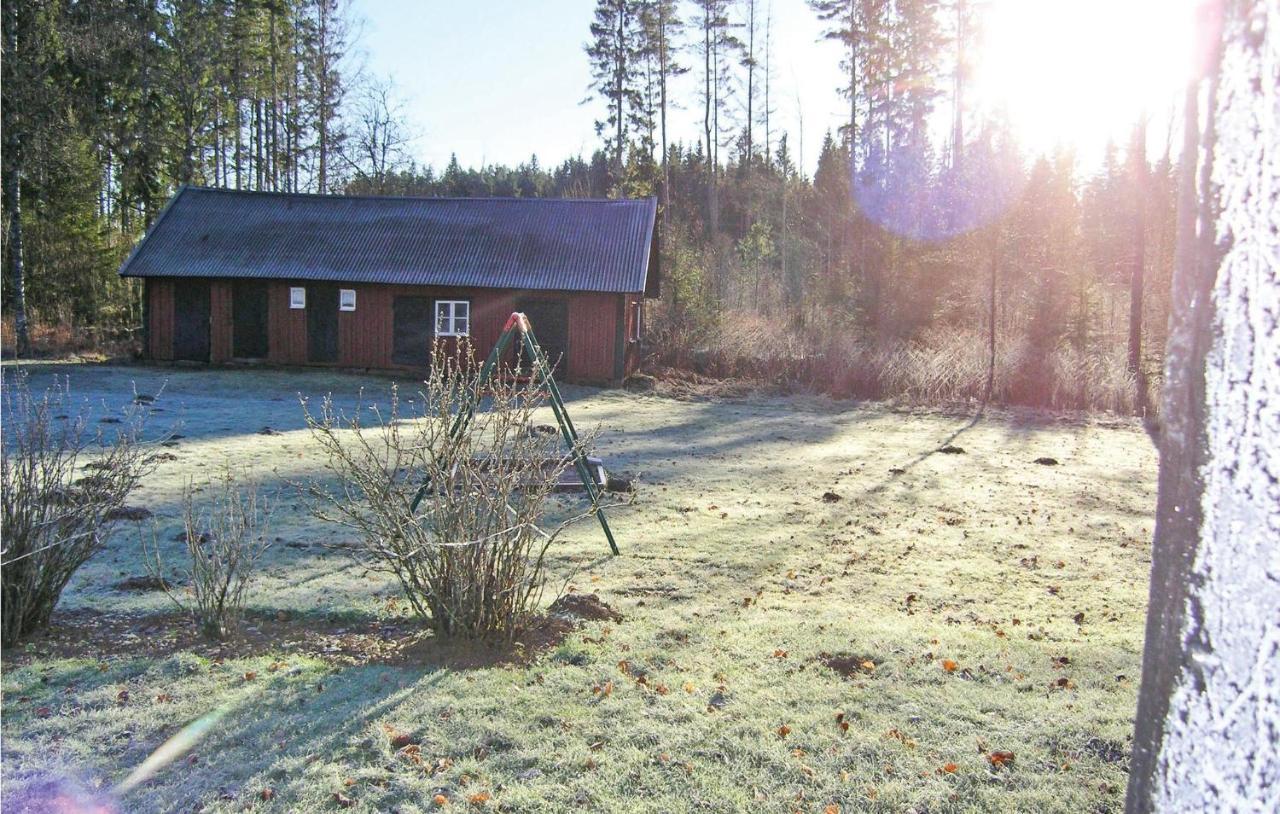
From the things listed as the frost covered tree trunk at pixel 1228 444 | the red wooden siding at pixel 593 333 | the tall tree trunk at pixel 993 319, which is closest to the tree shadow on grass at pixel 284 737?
the frost covered tree trunk at pixel 1228 444

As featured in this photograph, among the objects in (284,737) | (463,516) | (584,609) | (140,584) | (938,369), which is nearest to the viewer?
(284,737)

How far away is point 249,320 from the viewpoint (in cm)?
2306

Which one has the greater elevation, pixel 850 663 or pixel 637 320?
pixel 637 320

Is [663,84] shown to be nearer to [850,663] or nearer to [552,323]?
[552,323]

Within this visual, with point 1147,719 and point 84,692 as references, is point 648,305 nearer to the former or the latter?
point 84,692

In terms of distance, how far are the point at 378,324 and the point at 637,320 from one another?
6828mm

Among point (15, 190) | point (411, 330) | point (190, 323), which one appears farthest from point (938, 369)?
point (15, 190)

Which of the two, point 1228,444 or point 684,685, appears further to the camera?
point 684,685

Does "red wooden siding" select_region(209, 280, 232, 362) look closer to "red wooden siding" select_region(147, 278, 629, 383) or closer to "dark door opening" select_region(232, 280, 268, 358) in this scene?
"red wooden siding" select_region(147, 278, 629, 383)

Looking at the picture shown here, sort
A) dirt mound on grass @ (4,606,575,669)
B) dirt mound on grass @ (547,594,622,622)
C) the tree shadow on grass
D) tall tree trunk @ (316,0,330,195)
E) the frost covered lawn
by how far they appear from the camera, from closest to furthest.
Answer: the tree shadow on grass
the frost covered lawn
dirt mound on grass @ (4,606,575,669)
dirt mound on grass @ (547,594,622,622)
tall tree trunk @ (316,0,330,195)

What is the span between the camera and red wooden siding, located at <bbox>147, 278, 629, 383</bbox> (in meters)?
22.5

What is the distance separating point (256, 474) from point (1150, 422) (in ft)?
54.3

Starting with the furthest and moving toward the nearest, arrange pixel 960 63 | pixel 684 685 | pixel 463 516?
pixel 960 63, pixel 463 516, pixel 684 685

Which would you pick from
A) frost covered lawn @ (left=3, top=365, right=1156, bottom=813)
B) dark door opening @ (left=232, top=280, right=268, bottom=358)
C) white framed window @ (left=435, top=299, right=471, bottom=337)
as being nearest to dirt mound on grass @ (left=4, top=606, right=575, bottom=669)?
frost covered lawn @ (left=3, top=365, right=1156, bottom=813)
